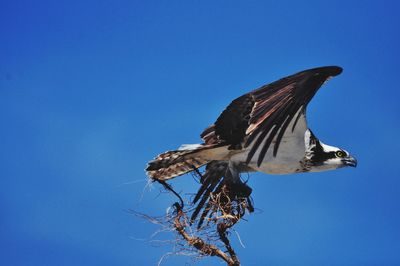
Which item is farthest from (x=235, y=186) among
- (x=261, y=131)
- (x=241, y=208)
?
(x=261, y=131)

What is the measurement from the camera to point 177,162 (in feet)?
22.7

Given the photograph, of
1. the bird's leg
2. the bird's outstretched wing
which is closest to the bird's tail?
the bird's leg

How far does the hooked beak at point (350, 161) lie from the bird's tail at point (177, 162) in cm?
151

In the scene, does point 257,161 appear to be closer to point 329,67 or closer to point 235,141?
point 235,141

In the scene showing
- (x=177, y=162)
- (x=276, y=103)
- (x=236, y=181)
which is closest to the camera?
(x=276, y=103)

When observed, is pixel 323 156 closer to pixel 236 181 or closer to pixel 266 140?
pixel 266 140

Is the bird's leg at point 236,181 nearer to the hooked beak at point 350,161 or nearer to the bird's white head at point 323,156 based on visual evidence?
the bird's white head at point 323,156

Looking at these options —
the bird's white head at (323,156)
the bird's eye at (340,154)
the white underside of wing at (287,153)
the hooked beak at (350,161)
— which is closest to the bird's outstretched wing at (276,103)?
the white underside of wing at (287,153)

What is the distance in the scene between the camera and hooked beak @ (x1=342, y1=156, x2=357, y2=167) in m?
6.95

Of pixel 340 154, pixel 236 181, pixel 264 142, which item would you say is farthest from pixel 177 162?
pixel 340 154

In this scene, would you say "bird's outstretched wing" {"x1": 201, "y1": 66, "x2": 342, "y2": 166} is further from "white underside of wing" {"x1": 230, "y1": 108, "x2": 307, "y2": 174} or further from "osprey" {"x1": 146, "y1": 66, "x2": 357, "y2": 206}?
"white underside of wing" {"x1": 230, "y1": 108, "x2": 307, "y2": 174}

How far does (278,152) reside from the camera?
21.3 ft

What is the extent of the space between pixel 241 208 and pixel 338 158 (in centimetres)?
129

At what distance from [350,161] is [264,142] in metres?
1.13
